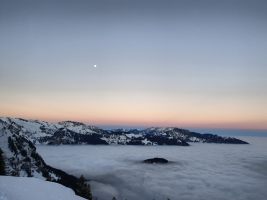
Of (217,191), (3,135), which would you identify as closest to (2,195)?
(3,135)

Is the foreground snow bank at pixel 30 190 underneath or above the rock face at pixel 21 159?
above

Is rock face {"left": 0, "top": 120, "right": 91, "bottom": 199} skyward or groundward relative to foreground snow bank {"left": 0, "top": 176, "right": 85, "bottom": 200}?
groundward

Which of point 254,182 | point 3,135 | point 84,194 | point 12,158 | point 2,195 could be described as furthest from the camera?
point 254,182

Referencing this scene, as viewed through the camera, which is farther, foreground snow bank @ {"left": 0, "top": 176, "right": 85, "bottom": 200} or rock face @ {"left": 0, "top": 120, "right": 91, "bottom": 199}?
rock face @ {"left": 0, "top": 120, "right": 91, "bottom": 199}

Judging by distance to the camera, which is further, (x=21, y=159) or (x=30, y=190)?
(x=21, y=159)

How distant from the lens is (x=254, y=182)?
183 metres

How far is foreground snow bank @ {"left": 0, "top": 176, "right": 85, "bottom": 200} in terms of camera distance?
29.0 meters

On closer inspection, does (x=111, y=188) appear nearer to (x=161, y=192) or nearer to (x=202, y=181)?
(x=161, y=192)

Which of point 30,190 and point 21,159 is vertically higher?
point 30,190

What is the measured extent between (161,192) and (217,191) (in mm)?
29910

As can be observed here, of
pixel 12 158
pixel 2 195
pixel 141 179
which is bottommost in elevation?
pixel 141 179

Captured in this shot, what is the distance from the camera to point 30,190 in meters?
32.5

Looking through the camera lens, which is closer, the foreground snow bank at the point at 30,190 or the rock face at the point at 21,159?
the foreground snow bank at the point at 30,190

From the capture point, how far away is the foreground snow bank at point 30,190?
29.0 meters
